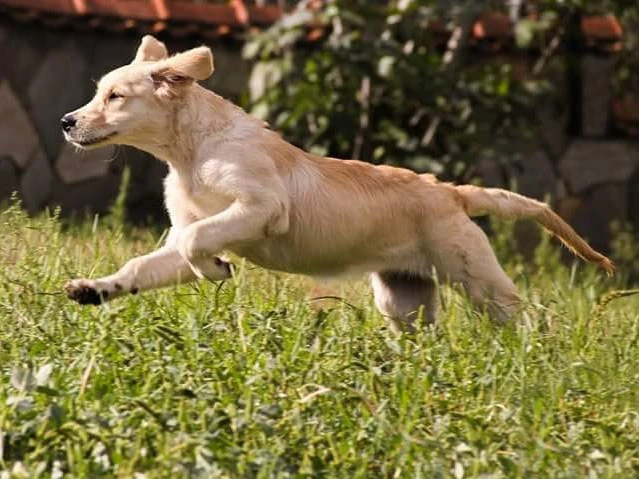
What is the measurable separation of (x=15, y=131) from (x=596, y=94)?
13.0ft

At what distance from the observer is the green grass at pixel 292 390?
3.65 metres

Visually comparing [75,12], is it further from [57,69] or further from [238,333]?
[238,333]

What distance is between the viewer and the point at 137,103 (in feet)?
16.8

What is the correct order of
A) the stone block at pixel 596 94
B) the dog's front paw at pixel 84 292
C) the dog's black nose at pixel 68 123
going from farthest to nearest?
the stone block at pixel 596 94 < the dog's black nose at pixel 68 123 < the dog's front paw at pixel 84 292

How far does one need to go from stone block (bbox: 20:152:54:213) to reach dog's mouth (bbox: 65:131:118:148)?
4079mm

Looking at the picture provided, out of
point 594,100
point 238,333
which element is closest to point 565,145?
point 594,100

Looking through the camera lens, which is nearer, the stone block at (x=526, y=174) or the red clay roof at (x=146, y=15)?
the red clay roof at (x=146, y=15)

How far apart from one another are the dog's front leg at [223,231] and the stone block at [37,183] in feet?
14.4

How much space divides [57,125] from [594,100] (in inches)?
145

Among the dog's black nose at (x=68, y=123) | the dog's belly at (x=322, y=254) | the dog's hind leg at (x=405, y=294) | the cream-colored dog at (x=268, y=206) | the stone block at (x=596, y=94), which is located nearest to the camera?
the cream-colored dog at (x=268, y=206)

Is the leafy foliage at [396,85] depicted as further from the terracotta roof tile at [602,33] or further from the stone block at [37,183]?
the stone block at [37,183]

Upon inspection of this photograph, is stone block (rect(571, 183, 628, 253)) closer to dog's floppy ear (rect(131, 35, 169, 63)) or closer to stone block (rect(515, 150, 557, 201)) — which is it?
stone block (rect(515, 150, 557, 201))

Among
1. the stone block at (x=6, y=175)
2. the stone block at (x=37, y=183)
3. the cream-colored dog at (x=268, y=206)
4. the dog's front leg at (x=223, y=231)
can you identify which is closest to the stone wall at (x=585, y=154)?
the stone block at (x=37, y=183)

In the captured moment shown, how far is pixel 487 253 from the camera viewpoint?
216 inches
